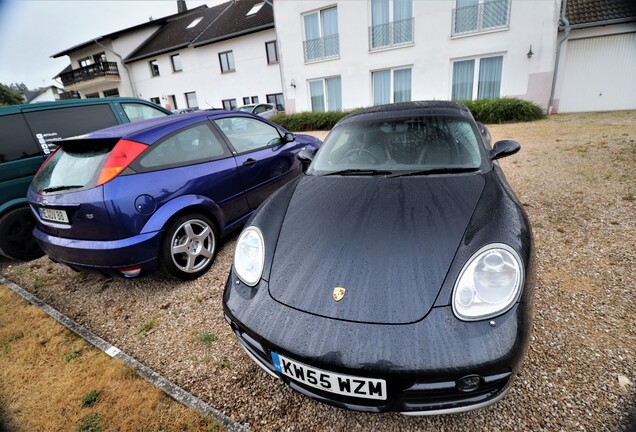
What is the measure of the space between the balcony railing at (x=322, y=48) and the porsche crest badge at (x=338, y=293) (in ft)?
49.7

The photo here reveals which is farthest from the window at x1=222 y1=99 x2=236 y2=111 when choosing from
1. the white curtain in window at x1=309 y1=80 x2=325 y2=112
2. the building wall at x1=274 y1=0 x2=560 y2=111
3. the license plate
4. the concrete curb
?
the license plate

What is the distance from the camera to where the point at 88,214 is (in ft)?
8.45

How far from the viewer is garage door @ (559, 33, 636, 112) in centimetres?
1121

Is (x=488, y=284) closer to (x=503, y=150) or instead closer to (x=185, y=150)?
(x=503, y=150)

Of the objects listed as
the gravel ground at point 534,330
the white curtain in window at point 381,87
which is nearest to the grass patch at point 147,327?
the gravel ground at point 534,330

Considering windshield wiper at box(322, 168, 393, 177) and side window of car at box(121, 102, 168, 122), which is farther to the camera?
side window of car at box(121, 102, 168, 122)

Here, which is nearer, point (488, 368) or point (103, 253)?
point (488, 368)

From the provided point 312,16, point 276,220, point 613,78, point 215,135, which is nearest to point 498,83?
point 613,78

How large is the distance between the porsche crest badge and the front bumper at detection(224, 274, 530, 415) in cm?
11

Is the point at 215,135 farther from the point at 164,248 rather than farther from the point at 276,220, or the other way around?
the point at 276,220

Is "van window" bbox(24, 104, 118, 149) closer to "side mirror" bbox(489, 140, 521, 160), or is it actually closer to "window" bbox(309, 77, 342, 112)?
"side mirror" bbox(489, 140, 521, 160)

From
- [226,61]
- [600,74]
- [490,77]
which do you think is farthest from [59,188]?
[226,61]

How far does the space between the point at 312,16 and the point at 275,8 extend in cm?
195

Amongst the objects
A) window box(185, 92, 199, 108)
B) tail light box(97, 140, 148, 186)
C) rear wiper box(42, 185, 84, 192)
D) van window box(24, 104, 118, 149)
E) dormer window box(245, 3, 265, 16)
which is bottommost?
rear wiper box(42, 185, 84, 192)
